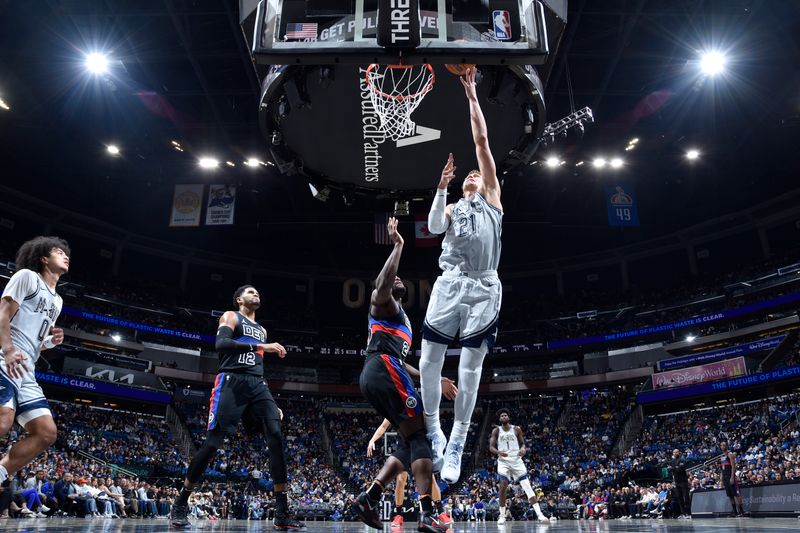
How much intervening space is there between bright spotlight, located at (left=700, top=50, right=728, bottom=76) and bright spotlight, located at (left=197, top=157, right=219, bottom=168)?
1834cm

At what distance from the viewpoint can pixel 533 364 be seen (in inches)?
1475

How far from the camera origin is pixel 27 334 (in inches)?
152

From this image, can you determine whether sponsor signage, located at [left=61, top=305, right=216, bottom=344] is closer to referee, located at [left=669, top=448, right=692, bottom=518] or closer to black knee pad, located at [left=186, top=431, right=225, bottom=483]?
referee, located at [left=669, top=448, right=692, bottom=518]

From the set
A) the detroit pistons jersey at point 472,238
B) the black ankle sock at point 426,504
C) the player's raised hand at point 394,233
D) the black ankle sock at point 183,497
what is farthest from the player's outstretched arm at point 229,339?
the black ankle sock at point 426,504

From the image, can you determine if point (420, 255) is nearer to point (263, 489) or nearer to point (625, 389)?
point (625, 389)

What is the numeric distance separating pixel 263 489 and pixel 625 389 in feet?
69.4

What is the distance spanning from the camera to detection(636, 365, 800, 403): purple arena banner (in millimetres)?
24125

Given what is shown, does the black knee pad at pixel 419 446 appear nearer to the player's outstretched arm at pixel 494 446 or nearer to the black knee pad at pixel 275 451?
the black knee pad at pixel 275 451

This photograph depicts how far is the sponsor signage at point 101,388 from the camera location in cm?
2575

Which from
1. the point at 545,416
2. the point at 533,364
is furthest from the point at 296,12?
the point at 533,364

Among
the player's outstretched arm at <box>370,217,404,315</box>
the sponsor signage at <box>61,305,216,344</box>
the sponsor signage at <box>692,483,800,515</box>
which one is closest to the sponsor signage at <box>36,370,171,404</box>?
the sponsor signage at <box>61,305,216,344</box>

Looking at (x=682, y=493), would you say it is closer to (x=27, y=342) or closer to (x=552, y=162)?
(x=552, y=162)

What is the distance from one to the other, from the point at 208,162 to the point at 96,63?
542cm

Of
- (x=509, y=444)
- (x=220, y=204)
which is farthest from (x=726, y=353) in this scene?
(x=220, y=204)
